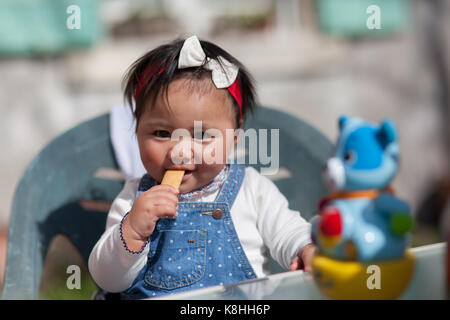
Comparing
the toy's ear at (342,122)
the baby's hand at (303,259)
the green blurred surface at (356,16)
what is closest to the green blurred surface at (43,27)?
the green blurred surface at (356,16)

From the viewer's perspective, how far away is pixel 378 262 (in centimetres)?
64

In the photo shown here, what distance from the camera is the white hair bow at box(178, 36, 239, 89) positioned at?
3.37 feet

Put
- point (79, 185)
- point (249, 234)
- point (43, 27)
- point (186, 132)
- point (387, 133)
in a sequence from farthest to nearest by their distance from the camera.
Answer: point (43, 27) < point (79, 185) < point (249, 234) < point (186, 132) < point (387, 133)

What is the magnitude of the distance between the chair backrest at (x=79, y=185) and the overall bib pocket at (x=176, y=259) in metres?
0.31

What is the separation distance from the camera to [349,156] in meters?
0.64

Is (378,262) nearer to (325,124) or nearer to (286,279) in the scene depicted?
(286,279)

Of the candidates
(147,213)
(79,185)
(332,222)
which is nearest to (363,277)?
(332,222)

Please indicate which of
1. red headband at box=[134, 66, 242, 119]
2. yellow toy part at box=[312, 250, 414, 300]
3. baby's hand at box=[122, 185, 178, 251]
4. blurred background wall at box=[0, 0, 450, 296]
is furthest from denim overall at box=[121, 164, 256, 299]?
blurred background wall at box=[0, 0, 450, 296]

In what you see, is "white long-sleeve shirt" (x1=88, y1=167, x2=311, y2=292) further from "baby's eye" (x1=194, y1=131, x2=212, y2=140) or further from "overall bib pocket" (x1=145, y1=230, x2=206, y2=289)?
"baby's eye" (x1=194, y1=131, x2=212, y2=140)

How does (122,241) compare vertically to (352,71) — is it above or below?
below

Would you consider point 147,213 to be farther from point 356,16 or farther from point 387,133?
point 356,16

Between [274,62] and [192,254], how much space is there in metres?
2.16

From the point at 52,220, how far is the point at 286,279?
0.73 meters
